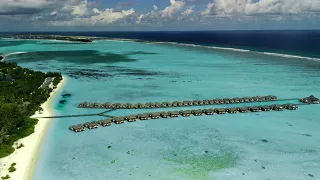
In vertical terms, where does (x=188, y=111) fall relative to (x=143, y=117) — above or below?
above

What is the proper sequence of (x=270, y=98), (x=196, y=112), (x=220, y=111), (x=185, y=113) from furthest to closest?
(x=270, y=98) < (x=220, y=111) < (x=196, y=112) < (x=185, y=113)

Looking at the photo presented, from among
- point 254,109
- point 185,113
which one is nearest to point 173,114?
point 185,113

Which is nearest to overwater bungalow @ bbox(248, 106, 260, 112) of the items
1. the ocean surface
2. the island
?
Answer: the ocean surface

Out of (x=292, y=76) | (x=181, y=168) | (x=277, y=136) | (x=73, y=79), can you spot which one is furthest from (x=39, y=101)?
(x=292, y=76)

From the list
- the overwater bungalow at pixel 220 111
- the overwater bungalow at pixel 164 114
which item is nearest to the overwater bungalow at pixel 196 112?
the overwater bungalow at pixel 220 111

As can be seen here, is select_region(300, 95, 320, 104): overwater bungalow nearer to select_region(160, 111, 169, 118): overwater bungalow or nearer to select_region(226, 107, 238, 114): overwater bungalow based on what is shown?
select_region(226, 107, 238, 114): overwater bungalow

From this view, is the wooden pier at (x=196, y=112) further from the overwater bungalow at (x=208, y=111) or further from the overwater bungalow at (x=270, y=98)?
the overwater bungalow at (x=270, y=98)

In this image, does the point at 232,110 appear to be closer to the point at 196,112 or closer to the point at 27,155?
the point at 196,112

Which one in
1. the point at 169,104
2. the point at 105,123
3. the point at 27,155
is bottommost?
the point at 27,155

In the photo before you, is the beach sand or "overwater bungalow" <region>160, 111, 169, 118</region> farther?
"overwater bungalow" <region>160, 111, 169, 118</region>

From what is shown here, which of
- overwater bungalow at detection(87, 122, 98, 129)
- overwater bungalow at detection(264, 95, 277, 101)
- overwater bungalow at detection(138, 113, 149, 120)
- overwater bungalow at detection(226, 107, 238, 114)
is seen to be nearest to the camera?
overwater bungalow at detection(87, 122, 98, 129)

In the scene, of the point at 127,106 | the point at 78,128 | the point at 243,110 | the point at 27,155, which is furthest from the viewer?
the point at 127,106
